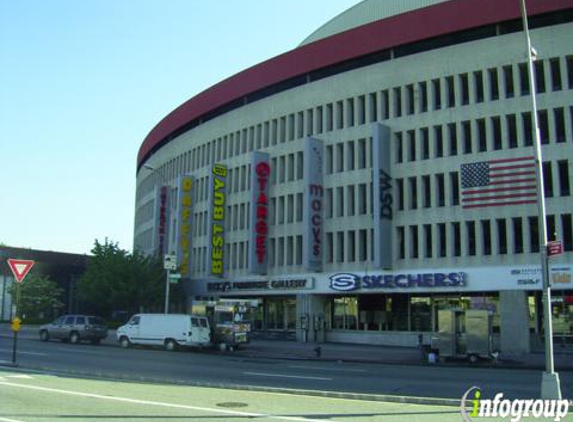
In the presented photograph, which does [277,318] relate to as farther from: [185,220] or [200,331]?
[200,331]

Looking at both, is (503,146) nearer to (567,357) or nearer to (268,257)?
(567,357)

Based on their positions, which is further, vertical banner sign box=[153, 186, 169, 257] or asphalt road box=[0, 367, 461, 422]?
vertical banner sign box=[153, 186, 169, 257]

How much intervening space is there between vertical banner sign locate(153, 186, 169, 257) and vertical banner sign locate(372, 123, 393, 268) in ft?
86.3

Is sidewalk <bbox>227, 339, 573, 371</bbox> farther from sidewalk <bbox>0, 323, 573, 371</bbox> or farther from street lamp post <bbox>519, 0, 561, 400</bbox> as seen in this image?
street lamp post <bbox>519, 0, 561, 400</bbox>

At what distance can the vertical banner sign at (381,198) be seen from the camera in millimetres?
40844

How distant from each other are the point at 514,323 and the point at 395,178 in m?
12.2

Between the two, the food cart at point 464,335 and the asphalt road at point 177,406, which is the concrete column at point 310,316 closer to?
the food cart at point 464,335

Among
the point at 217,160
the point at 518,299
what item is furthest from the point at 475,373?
the point at 217,160

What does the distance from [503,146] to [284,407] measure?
29.5 m

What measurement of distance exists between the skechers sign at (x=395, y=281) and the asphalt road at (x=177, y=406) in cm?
2586

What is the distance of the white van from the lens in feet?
110

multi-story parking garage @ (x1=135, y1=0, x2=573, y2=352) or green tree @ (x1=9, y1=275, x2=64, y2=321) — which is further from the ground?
multi-story parking garage @ (x1=135, y1=0, x2=573, y2=352)

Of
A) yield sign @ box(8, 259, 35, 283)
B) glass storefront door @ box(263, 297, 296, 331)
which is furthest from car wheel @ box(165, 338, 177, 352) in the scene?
glass storefront door @ box(263, 297, 296, 331)

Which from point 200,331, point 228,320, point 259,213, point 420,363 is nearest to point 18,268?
point 200,331
